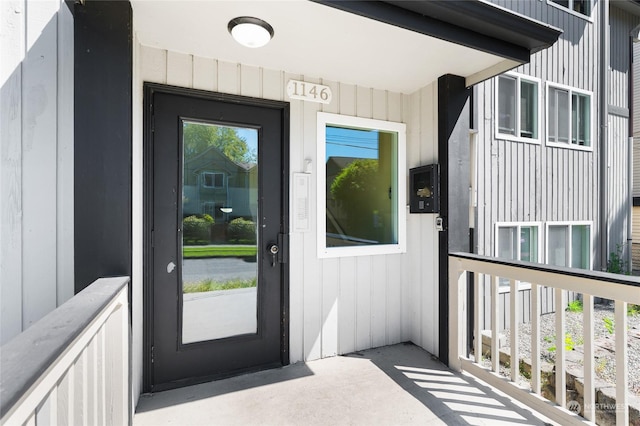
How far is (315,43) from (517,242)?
3.85 m

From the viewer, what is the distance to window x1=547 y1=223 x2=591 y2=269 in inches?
189

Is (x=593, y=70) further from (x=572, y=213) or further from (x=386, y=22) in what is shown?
(x=386, y=22)

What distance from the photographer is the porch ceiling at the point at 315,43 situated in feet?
6.15

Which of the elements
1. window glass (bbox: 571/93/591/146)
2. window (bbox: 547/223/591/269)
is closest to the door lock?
window (bbox: 547/223/591/269)

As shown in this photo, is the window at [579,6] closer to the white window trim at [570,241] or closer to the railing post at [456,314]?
the white window trim at [570,241]

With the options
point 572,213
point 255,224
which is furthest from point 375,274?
point 572,213

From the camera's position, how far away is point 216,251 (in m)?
2.49

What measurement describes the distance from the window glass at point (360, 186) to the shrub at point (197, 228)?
1.01m

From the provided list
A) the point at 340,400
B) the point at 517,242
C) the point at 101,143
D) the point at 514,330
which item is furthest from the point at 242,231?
the point at 517,242

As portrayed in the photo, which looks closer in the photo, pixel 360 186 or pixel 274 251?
pixel 274 251

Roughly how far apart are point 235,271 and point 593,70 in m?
6.34

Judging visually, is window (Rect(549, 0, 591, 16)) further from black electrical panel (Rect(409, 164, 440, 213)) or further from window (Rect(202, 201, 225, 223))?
window (Rect(202, 201, 225, 223))

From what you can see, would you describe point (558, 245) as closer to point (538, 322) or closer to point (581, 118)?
point (581, 118)

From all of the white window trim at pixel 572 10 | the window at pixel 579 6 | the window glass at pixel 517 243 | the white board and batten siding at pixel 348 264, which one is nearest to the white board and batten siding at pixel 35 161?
the white board and batten siding at pixel 348 264
